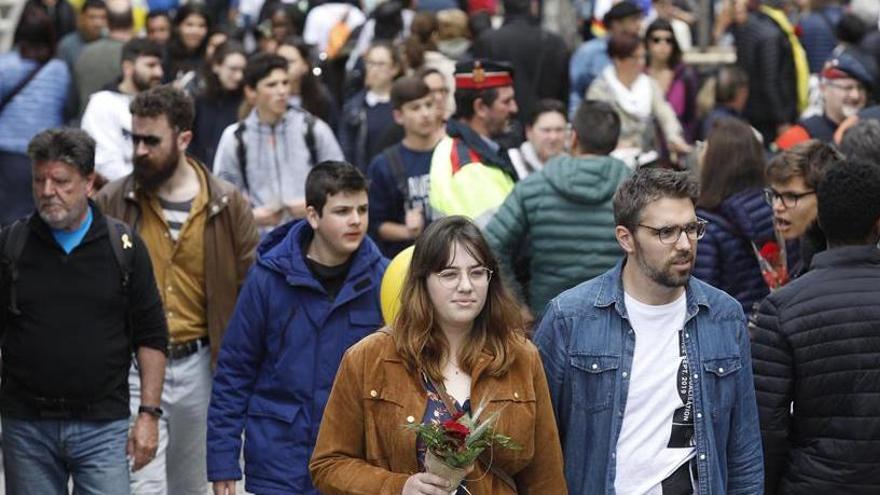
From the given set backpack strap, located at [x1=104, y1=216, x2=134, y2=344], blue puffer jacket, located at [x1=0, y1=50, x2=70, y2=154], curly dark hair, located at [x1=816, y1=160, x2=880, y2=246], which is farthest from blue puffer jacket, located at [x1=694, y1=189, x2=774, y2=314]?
blue puffer jacket, located at [x1=0, y1=50, x2=70, y2=154]

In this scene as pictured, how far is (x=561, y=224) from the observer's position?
8273mm

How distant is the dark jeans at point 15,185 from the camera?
12930mm

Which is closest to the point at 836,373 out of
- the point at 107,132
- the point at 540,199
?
the point at 540,199

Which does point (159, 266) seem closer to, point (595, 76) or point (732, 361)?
point (732, 361)

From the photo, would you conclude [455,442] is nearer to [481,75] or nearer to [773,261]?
[773,261]

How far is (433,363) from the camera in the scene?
5.70m

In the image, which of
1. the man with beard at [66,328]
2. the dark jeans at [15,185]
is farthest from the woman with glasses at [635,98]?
the man with beard at [66,328]

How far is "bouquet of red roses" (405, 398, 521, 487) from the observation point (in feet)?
17.6

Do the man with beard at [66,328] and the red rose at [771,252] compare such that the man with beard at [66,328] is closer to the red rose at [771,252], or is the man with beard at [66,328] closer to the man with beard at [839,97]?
the red rose at [771,252]

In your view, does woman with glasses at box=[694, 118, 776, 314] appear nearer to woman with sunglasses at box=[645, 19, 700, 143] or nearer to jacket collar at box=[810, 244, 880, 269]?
jacket collar at box=[810, 244, 880, 269]

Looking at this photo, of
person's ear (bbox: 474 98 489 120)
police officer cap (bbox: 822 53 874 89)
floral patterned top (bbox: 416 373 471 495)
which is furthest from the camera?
police officer cap (bbox: 822 53 874 89)

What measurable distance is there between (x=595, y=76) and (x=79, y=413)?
7515 mm

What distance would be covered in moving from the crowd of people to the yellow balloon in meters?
0.02

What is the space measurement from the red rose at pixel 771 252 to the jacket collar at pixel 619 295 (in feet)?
7.48
